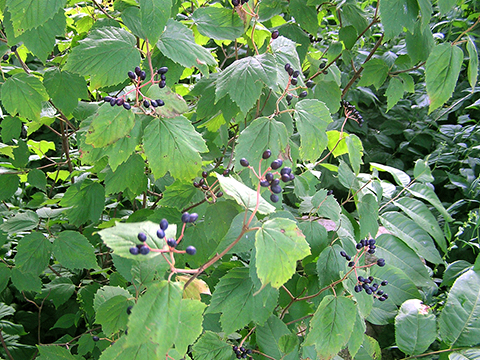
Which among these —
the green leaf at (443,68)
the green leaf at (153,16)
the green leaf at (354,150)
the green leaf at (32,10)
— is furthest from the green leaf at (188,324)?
the green leaf at (443,68)

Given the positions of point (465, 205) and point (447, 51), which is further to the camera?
point (465, 205)

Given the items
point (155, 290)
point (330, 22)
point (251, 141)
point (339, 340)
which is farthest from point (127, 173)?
point (330, 22)

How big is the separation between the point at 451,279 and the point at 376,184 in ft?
3.43

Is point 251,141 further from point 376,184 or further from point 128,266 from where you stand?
point 376,184

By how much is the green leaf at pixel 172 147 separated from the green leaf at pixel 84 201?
2.30 feet

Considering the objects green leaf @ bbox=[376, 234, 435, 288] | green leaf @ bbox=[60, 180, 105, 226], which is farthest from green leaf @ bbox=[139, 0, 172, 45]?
green leaf @ bbox=[376, 234, 435, 288]

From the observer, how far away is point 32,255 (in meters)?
1.39

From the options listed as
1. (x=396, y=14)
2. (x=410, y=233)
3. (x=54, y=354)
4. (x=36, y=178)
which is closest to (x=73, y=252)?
(x=54, y=354)

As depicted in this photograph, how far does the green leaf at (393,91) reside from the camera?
1613mm

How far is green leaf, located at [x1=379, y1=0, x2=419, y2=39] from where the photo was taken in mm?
1163

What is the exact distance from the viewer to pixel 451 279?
2.23 metres

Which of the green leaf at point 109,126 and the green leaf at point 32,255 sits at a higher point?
the green leaf at point 109,126

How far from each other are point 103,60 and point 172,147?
11.2 inches

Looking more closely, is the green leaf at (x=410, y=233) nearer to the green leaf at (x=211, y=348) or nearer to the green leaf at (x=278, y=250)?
the green leaf at (x=211, y=348)
